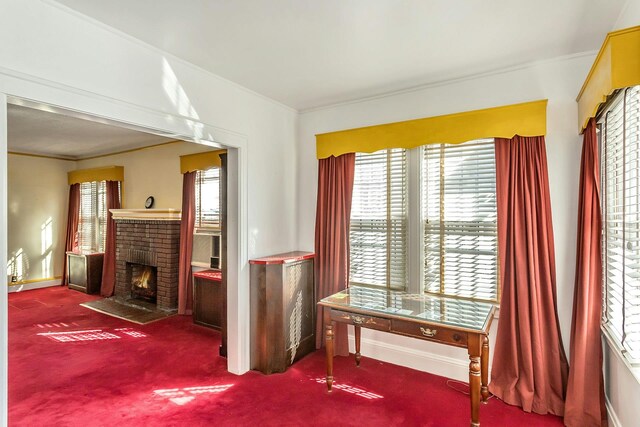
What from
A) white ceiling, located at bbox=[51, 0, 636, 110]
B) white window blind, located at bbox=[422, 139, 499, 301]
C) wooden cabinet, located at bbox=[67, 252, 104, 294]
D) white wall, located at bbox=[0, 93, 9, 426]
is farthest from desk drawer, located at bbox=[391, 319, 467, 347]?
wooden cabinet, located at bbox=[67, 252, 104, 294]

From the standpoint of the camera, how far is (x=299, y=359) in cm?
332

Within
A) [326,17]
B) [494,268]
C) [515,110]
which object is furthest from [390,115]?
[494,268]

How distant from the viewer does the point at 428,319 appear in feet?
7.67

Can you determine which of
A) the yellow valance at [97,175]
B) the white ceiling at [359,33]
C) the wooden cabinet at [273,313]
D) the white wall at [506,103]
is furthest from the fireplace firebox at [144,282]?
the white ceiling at [359,33]

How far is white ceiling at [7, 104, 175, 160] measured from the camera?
4.17m

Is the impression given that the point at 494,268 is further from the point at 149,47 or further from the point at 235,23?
the point at 149,47

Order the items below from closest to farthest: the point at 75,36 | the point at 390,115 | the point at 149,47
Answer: the point at 75,36 < the point at 149,47 < the point at 390,115

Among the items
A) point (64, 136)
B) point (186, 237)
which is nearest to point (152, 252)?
point (186, 237)

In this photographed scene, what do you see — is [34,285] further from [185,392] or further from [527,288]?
[527,288]

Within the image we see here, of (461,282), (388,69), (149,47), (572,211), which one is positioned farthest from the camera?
(461,282)

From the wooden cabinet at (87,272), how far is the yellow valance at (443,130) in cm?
A: 513

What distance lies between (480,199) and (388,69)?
1317mm

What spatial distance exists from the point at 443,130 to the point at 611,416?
2.28 m

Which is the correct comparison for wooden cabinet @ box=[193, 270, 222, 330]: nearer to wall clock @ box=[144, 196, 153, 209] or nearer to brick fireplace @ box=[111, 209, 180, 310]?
brick fireplace @ box=[111, 209, 180, 310]
